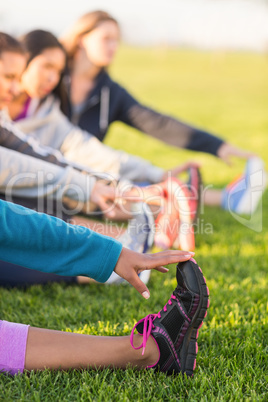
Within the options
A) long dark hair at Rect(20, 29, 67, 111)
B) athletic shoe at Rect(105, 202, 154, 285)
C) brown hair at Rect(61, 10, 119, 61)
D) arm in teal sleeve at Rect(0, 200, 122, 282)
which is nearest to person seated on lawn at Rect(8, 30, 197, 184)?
long dark hair at Rect(20, 29, 67, 111)

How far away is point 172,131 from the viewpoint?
3627 mm

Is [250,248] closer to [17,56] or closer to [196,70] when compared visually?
[17,56]

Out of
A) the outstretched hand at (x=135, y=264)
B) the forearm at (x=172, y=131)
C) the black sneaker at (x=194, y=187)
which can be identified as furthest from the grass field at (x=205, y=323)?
the forearm at (x=172, y=131)

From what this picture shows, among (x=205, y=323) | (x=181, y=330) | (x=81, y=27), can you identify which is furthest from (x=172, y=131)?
(x=181, y=330)

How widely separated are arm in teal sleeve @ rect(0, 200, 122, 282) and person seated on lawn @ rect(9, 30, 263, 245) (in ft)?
4.53

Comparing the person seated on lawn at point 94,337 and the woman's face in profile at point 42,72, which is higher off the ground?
the woman's face in profile at point 42,72

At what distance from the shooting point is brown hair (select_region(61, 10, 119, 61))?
350 cm

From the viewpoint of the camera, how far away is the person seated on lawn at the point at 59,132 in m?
2.84

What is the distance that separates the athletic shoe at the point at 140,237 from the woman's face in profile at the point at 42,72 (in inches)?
44.8

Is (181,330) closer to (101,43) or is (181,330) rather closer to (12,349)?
(12,349)

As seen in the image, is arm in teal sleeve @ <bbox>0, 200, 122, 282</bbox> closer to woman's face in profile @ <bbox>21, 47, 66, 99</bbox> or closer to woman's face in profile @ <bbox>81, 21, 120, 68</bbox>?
woman's face in profile @ <bbox>21, 47, 66, 99</bbox>

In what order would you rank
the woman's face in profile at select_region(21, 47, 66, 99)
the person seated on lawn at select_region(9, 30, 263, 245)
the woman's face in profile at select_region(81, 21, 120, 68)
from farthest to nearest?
1. the woman's face in profile at select_region(81, 21, 120, 68)
2. the woman's face in profile at select_region(21, 47, 66, 99)
3. the person seated on lawn at select_region(9, 30, 263, 245)

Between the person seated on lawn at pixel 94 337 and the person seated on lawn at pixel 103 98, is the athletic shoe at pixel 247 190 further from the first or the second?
the person seated on lawn at pixel 94 337

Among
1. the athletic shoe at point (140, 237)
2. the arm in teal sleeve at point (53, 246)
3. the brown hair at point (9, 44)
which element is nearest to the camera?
the arm in teal sleeve at point (53, 246)
